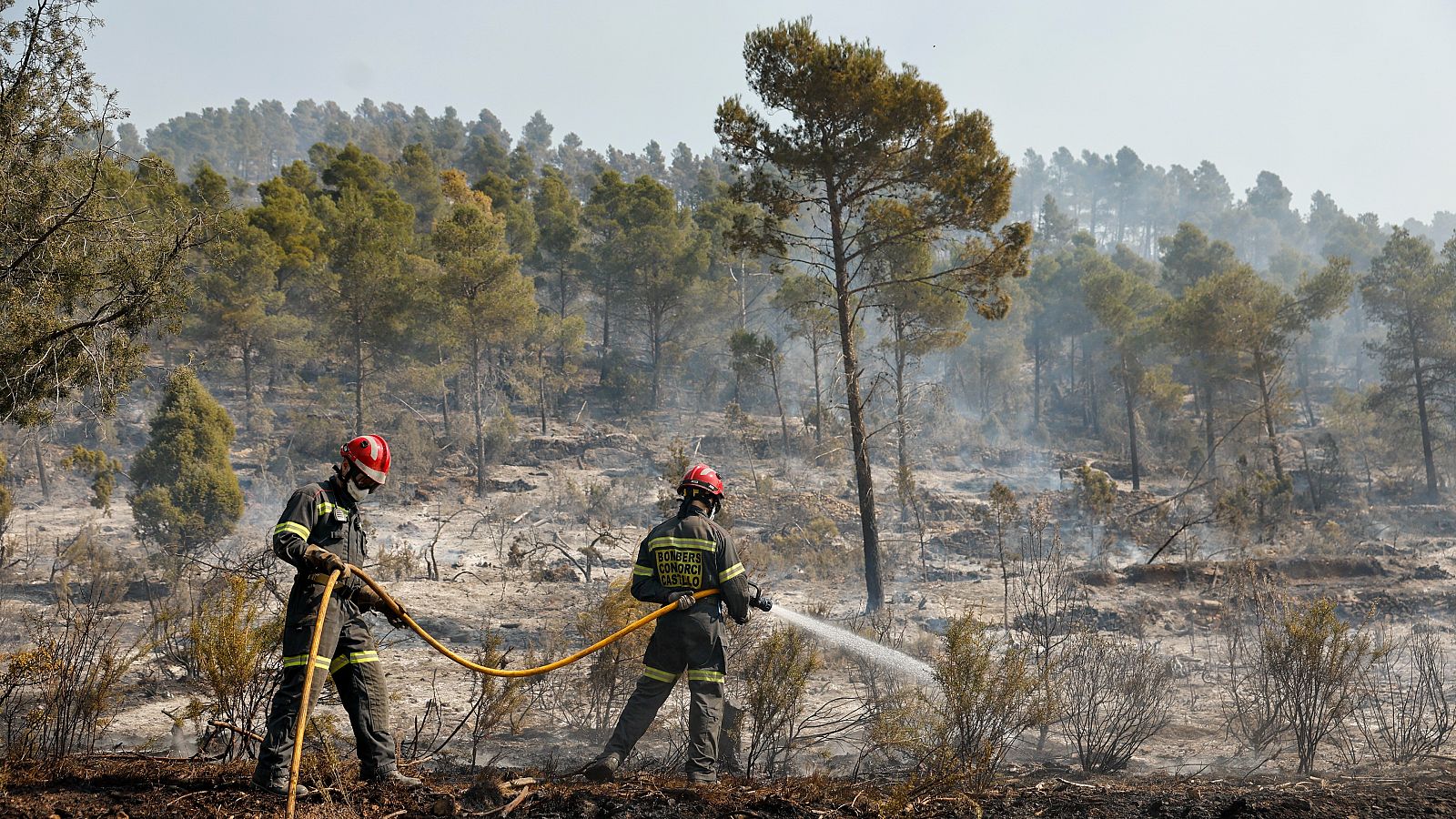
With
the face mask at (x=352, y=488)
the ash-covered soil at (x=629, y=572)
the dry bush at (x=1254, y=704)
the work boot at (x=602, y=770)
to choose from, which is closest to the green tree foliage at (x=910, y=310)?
the ash-covered soil at (x=629, y=572)

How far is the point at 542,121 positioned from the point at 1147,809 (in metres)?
113

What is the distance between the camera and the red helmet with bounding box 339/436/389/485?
14.1 feet

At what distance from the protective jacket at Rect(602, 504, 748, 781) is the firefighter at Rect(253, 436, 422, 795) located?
1233 millimetres

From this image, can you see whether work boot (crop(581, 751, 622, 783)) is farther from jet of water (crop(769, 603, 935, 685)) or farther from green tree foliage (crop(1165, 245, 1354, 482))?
green tree foliage (crop(1165, 245, 1354, 482))

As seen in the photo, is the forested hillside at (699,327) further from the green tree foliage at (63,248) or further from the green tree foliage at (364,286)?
the green tree foliage at (63,248)

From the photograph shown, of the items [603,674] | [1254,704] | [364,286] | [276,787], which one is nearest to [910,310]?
[364,286]

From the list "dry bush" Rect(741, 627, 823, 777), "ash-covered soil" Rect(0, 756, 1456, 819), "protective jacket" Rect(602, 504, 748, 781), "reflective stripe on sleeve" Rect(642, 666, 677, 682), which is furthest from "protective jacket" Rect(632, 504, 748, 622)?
"ash-covered soil" Rect(0, 756, 1456, 819)

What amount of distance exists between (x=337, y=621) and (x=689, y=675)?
180cm

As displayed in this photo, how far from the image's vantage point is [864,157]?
13016 mm

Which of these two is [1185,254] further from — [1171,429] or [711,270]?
[711,270]

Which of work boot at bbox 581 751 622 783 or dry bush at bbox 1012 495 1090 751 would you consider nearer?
work boot at bbox 581 751 622 783

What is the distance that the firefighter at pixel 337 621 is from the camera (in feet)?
13.0

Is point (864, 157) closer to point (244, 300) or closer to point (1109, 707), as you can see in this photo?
point (1109, 707)

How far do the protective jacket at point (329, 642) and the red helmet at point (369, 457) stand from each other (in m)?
0.15
